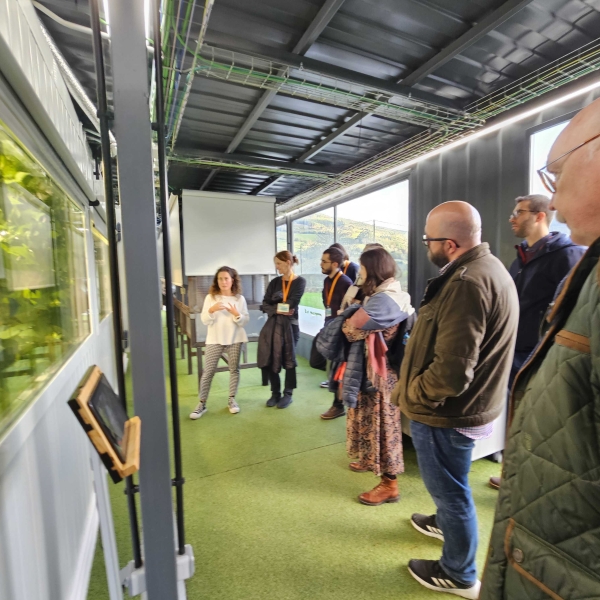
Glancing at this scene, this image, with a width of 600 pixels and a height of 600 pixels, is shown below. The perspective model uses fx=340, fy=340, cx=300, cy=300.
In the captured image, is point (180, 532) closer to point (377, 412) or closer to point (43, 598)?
point (43, 598)

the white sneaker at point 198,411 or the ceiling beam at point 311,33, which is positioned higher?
the ceiling beam at point 311,33

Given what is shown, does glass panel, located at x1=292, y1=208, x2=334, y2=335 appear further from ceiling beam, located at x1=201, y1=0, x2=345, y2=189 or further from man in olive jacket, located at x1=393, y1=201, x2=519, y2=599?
man in olive jacket, located at x1=393, y1=201, x2=519, y2=599

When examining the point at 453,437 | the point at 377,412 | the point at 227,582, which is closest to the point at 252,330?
the point at 377,412

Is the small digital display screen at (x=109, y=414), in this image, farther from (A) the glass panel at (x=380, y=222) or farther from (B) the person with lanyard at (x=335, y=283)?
(A) the glass panel at (x=380, y=222)

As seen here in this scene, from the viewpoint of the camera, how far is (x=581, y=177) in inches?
25.3

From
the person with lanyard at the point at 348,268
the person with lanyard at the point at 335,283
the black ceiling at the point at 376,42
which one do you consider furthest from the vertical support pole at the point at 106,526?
the person with lanyard at the point at 348,268

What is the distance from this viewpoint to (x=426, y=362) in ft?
4.57

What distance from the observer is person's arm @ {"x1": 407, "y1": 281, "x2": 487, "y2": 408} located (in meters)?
1.25

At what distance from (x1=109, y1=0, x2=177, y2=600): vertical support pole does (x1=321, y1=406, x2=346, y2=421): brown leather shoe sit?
234 cm

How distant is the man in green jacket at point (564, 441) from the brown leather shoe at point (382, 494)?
1.49m

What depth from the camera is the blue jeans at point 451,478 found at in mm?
1402

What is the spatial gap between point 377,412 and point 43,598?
166 centimetres

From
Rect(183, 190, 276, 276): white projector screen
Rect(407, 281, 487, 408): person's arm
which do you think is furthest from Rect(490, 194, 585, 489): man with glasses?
Rect(183, 190, 276, 276): white projector screen

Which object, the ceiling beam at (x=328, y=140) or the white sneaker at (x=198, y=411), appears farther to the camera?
the white sneaker at (x=198, y=411)
